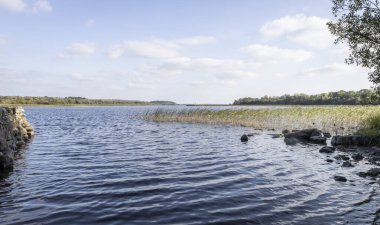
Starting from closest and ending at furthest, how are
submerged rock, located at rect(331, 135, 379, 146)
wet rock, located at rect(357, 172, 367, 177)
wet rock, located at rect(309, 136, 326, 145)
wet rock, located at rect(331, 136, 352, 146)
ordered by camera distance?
wet rock, located at rect(357, 172, 367, 177), submerged rock, located at rect(331, 135, 379, 146), wet rock, located at rect(331, 136, 352, 146), wet rock, located at rect(309, 136, 326, 145)

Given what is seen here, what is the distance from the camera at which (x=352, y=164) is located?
20594mm

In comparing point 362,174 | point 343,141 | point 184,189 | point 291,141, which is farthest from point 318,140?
point 184,189

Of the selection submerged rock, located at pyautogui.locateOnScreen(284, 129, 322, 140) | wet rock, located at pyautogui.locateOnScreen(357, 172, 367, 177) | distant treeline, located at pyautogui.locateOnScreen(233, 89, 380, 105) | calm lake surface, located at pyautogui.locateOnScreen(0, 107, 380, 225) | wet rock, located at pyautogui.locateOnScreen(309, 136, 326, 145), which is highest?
distant treeline, located at pyautogui.locateOnScreen(233, 89, 380, 105)

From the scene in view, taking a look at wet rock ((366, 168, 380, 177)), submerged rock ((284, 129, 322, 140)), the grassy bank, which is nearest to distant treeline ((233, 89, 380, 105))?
the grassy bank

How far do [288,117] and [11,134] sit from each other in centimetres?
4105

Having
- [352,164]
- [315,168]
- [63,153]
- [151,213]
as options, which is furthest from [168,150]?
[151,213]

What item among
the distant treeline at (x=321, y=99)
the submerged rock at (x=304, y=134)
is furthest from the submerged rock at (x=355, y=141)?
the distant treeline at (x=321, y=99)

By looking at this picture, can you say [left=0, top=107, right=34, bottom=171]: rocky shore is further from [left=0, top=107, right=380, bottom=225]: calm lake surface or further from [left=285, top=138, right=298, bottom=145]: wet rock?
[left=285, top=138, right=298, bottom=145]: wet rock

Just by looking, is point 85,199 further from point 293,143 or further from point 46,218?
point 293,143

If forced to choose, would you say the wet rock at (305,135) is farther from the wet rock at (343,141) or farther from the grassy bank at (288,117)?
the grassy bank at (288,117)

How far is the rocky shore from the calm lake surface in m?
0.92

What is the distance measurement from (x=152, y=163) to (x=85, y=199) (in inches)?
328

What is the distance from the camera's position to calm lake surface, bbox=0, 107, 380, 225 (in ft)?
37.2

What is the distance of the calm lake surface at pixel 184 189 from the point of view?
446 inches
